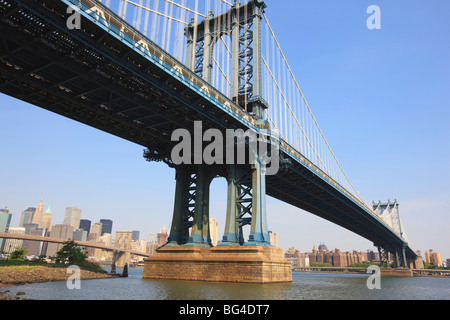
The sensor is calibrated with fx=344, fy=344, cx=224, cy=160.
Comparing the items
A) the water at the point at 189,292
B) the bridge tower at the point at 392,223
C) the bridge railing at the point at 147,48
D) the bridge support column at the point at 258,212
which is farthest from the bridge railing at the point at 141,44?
the bridge tower at the point at 392,223

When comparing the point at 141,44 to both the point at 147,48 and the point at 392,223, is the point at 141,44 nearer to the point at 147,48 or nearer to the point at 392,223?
the point at 147,48

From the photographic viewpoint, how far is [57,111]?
110 ft

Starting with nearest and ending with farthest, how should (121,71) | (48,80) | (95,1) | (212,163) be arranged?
(95,1), (121,71), (48,80), (212,163)

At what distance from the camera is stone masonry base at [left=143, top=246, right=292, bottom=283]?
33062mm

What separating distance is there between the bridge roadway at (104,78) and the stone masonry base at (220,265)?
41.8ft

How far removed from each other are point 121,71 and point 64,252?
32.4m

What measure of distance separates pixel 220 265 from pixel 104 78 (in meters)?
20.9

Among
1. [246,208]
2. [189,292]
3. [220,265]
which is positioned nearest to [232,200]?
[246,208]

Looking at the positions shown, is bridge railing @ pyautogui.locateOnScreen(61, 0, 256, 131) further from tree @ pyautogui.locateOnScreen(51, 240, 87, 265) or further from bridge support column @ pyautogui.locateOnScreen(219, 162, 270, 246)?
tree @ pyautogui.locateOnScreen(51, 240, 87, 265)

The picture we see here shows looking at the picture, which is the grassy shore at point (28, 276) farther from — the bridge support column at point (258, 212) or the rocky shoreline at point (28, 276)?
the bridge support column at point (258, 212)

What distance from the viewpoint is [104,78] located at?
27.9 metres
